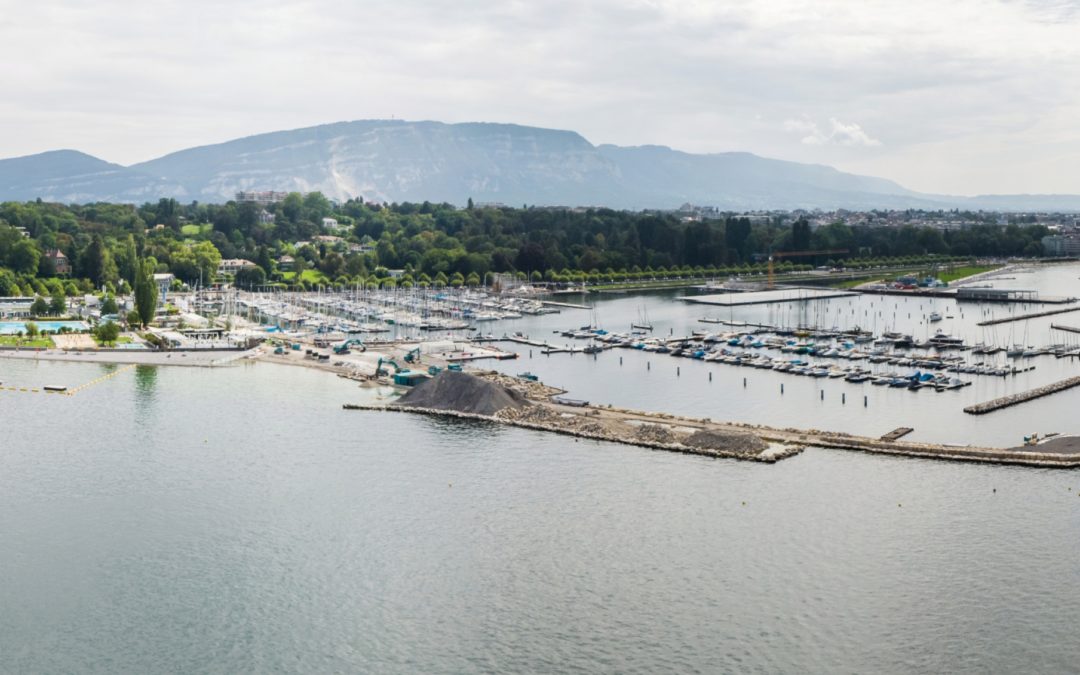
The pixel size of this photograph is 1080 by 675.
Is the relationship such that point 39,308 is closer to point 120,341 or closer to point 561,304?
point 120,341

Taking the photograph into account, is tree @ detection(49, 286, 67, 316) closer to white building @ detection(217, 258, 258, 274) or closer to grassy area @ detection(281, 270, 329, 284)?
white building @ detection(217, 258, 258, 274)

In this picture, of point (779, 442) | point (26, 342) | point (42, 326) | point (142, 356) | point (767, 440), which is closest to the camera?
point (779, 442)

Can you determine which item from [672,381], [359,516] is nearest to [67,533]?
[359,516]

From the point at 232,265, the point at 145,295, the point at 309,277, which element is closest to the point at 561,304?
the point at 309,277

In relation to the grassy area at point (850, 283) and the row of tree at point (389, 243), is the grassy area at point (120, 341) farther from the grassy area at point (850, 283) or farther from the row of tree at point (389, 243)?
the grassy area at point (850, 283)

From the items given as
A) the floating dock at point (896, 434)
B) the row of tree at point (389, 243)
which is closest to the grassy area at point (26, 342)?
the row of tree at point (389, 243)

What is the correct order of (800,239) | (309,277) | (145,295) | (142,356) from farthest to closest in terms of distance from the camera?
(800,239)
(309,277)
(145,295)
(142,356)

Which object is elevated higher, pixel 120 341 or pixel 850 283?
pixel 850 283
